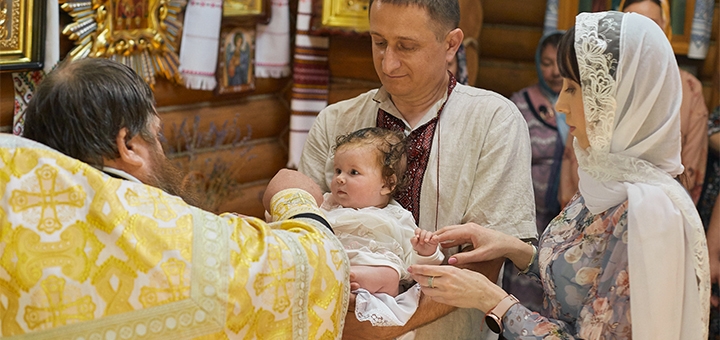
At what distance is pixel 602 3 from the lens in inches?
213

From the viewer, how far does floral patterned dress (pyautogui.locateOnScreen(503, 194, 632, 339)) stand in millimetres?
2170

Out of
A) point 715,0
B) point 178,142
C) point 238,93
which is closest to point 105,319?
point 178,142

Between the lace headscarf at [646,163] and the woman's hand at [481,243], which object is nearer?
the lace headscarf at [646,163]

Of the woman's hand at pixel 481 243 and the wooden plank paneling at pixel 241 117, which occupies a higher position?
the woman's hand at pixel 481 243

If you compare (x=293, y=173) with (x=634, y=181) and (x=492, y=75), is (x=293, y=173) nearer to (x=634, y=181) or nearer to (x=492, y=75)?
(x=634, y=181)

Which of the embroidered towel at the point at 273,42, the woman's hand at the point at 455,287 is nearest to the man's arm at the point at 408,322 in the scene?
the woman's hand at the point at 455,287

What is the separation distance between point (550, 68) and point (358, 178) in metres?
2.90

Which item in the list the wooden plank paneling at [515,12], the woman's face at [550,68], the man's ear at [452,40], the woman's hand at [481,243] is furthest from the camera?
the wooden plank paneling at [515,12]

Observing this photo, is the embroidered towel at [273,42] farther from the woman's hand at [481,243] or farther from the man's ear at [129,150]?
the man's ear at [129,150]

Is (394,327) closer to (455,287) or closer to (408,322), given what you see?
(408,322)

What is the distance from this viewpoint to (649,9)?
4930mm

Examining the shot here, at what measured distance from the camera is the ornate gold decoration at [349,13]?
5.14 m

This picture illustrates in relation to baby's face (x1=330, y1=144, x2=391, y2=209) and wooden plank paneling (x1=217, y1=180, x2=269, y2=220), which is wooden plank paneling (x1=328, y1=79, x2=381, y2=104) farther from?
baby's face (x1=330, y1=144, x2=391, y2=209)

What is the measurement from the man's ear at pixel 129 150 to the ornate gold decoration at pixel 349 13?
3.24m
